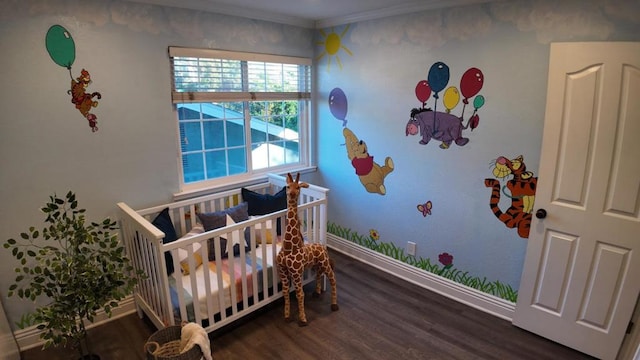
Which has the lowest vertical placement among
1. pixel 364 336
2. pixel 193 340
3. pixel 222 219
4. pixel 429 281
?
pixel 364 336

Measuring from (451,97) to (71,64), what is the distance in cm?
265

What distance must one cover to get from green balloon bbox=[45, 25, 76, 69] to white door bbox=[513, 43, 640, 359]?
9.92 feet

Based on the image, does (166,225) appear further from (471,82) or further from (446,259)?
(471,82)

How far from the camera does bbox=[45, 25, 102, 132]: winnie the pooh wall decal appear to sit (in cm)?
216

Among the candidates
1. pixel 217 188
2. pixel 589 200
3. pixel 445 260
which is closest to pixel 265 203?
pixel 217 188

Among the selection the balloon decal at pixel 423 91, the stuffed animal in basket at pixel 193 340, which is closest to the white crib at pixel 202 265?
the stuffed animal in basket at pixel 193 340

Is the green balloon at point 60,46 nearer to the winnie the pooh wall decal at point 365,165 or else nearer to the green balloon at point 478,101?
the winnie the pooh wall decal at point 365,165

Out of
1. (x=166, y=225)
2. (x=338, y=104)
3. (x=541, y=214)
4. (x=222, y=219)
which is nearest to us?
(x=541, y=214)

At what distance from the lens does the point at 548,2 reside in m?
2.17

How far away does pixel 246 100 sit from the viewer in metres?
3.17

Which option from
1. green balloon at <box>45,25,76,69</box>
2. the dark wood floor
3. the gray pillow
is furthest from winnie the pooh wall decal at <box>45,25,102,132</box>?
the dark wood floor

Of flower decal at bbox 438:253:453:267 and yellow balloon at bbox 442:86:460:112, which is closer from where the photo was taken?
yellow balloon at bbox 442:86:460:112

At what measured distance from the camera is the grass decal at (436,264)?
2695 mm

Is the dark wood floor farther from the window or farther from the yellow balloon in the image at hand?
the yellow balloon
